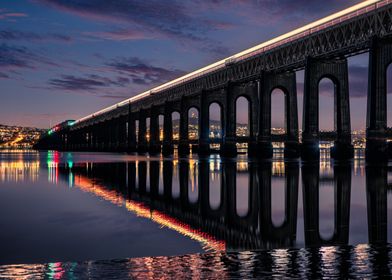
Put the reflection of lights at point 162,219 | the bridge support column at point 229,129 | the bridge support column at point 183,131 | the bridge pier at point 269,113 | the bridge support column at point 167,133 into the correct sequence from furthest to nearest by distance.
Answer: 1. the bridge support column at point 167,133
2. the bridge support column at point 183,131
3. the bridge support column at point 229,129
4. the bridge pier at point 269,113
5. the reflection of lights at point 162,219

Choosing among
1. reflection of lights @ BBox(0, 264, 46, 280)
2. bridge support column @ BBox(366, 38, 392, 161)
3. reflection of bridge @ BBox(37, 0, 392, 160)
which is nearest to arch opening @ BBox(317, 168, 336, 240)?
reflection of lights @ BBox(0, 264, 46, 280)

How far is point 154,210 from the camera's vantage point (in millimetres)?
21375

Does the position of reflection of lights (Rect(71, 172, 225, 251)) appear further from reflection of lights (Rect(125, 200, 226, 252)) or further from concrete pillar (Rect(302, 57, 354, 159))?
concrete pillar (Rect(302, 57, 354, 159))

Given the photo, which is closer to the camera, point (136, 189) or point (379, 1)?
point (136, 189)

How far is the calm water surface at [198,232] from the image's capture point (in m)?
9.98

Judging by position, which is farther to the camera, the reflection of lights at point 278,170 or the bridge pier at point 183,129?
the bridge pier at point 183,129

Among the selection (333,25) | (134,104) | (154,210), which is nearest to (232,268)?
(154,210)

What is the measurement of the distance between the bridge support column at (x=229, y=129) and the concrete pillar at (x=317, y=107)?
82.9 feet

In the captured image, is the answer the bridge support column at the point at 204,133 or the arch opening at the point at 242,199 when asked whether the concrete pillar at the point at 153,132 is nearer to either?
the bridge support column at the point at 204,133

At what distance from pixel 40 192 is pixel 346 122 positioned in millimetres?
51019

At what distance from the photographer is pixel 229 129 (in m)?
96.8

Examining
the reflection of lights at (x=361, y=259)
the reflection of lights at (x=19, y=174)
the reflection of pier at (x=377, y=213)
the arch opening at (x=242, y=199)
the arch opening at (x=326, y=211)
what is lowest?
the reflection of lights at (x=19, y=174)

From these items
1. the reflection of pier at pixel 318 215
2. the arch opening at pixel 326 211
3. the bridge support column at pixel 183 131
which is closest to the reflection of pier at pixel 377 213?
the reflection of pier at pixel 318 215

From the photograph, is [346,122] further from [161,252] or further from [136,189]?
[161,252]
